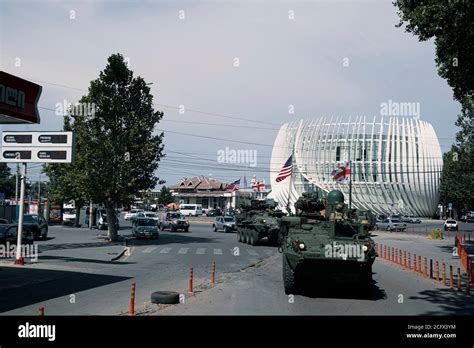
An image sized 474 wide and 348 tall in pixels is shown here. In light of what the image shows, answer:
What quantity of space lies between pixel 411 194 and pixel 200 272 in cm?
7445

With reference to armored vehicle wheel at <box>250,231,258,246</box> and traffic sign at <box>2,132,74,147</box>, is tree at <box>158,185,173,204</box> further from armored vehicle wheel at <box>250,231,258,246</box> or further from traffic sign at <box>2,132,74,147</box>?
traffic sign at <box>2,132,74,147</box>

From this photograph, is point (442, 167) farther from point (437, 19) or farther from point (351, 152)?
point (437, 19)

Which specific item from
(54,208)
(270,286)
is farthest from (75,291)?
(54,208)

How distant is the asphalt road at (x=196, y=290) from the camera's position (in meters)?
11.8

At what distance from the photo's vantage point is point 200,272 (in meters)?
19.2

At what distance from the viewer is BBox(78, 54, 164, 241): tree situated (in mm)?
32938

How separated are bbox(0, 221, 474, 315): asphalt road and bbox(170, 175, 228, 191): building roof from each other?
96.0 meters

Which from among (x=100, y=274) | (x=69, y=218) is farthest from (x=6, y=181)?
(x=100, y=274)

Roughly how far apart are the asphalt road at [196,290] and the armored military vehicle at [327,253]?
52cm

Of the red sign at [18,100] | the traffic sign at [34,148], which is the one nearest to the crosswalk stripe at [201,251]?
the traffic sign at [34,148]

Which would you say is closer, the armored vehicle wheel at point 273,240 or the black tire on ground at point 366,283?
the black tire on ground at point 366,283

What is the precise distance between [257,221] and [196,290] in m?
17.3

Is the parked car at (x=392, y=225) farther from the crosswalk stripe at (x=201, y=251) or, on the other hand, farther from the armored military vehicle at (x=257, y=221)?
the crosswalk stripe at (x=201, y=251)
